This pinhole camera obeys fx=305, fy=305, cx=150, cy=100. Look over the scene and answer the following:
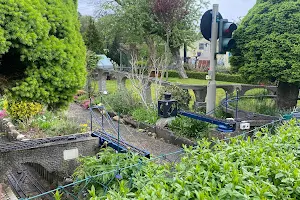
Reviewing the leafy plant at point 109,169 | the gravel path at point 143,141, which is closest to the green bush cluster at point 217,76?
the gravel path at point 143,141

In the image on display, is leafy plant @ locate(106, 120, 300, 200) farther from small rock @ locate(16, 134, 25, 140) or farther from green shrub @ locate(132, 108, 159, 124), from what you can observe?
green shrub @ locate(132, 108, 159, 124)

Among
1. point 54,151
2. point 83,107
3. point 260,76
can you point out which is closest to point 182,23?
point 83,107

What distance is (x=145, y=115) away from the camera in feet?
30.3

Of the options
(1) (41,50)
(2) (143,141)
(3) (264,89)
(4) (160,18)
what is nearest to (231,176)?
(1) (41,50)

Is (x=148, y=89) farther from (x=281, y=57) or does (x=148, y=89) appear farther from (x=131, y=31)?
(x=131, y=31)

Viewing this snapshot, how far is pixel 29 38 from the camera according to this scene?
3.15 metres

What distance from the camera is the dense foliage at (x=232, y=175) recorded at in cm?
212

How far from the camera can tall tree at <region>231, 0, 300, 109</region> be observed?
634cm

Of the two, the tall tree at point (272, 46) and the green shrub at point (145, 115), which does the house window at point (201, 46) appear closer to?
the green shrub at point (145, 115)

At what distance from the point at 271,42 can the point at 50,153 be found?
4.97 m

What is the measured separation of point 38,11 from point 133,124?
624cm

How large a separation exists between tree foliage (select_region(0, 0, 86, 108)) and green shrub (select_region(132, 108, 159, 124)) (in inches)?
195

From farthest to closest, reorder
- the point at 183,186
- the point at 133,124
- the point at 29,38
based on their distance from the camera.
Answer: the point at 133,124 < the point at 29,38 < the point at 183,186

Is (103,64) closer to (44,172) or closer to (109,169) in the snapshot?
(44,172)
